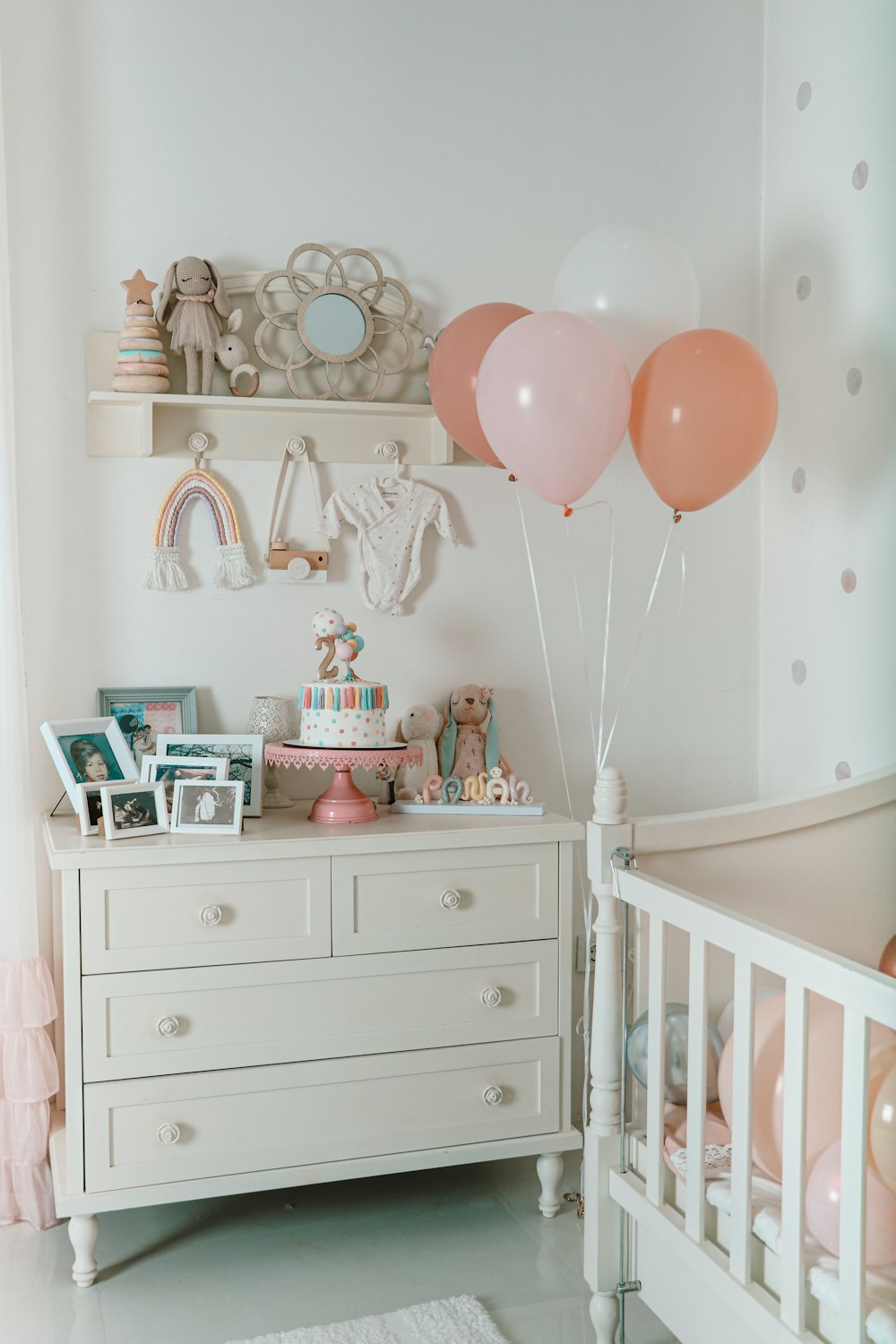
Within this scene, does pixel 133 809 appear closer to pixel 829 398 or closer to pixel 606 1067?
pixel 606 1067

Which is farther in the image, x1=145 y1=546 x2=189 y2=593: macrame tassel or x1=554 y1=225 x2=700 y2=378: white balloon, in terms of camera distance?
x1=145 y1=546 x2=189 y2=593: macrame tassel

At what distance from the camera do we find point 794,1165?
51.6 inches

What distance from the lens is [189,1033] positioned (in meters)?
1.97

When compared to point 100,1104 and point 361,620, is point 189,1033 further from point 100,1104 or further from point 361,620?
point 361,620

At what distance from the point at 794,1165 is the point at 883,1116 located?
116 millimetres

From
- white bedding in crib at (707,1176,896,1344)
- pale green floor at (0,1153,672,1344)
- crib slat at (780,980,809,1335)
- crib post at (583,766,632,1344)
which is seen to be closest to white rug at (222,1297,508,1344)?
pale green floor at (0,1153,672,1344)

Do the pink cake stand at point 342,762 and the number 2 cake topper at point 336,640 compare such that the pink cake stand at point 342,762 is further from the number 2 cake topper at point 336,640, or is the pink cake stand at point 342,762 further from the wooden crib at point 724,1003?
the wooden crib at point 724,1003

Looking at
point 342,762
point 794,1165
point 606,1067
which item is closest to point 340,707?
point 342,762

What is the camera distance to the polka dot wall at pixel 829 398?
2209 mm

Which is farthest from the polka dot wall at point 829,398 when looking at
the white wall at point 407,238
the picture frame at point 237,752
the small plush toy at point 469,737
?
the picture frame at point 237,752

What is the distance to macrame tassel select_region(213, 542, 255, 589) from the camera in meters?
2.36

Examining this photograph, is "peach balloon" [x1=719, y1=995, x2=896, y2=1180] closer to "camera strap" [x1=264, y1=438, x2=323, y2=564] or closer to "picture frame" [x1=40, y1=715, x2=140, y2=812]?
"picture frame" [x1=40, y1=715, x2=140, y2=812]

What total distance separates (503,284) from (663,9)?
712 mm

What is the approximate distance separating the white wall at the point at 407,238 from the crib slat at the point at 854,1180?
138cm
